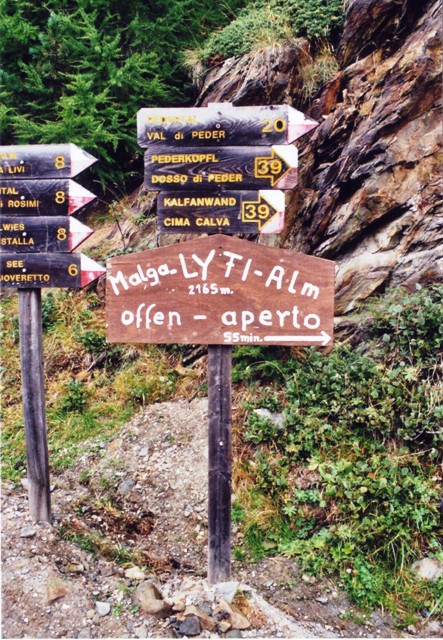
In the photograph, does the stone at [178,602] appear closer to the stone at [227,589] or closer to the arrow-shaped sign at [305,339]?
the stone at [227,589]

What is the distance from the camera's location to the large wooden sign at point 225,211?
333cm

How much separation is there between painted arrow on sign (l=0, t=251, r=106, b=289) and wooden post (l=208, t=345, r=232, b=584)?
1.34 meters

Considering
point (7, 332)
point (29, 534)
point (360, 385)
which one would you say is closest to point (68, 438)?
point (29, 534)

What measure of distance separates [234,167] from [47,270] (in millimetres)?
1832

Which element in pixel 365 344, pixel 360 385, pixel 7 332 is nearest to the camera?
pixel 360 385

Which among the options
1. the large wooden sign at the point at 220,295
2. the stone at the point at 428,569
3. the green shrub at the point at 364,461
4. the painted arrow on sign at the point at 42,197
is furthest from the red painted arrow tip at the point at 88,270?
the stone at the point at 428,569

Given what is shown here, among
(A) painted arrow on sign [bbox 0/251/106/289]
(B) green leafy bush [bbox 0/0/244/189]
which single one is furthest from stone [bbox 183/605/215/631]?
(B) green leafy bush [bbox 0/0/244/189]

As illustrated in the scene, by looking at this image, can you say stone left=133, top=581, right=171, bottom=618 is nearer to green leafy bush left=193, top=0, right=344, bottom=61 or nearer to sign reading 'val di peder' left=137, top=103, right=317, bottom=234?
sign reading 'val di peder' left=137, top=103, right=317, bottom=234

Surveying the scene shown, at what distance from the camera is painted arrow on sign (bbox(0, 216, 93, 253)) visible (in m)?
3.87

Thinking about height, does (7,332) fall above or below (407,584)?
Result: above

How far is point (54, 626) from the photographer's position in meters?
3.16

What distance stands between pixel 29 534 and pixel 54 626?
3.04 ft

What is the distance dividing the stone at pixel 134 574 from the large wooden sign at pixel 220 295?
193 centimetres

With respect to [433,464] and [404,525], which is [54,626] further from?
[433,464]
